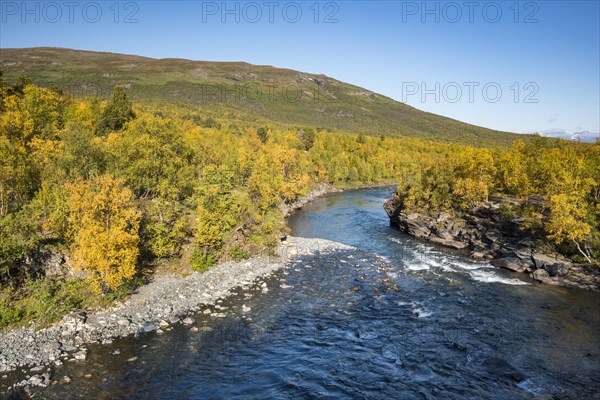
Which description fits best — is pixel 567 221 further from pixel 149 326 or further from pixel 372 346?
pixel 149 326

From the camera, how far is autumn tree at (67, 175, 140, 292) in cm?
3041

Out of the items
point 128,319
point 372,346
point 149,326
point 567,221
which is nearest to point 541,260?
point 567,221

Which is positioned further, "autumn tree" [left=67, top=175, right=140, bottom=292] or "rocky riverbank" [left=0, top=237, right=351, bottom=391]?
"autumn tree" [left=67, top=175, right=140, bottom=292]

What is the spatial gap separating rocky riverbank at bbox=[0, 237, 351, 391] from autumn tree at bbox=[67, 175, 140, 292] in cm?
289

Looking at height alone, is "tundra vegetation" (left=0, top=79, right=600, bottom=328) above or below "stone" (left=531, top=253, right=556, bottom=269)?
above

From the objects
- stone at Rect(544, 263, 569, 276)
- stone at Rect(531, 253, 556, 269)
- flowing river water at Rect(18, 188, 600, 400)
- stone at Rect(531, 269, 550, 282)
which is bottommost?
flowing river water at Rect(18, 188, 600, 400)

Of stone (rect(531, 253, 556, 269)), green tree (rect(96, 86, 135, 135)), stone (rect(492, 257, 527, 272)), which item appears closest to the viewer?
stone (rect(531, 253, 556, 269))

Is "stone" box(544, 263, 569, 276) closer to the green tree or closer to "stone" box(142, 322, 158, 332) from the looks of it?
"stone" box(142, 322, 158, 332)

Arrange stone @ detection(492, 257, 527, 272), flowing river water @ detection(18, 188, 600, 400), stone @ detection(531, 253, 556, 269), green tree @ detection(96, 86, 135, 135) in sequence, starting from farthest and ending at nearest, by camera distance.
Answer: green tree @ detection(96, 86, 135, 135) → stone @ detection(492, 257, 527, 272) → stone @ detection(531, 253, 556, 269) → flowing river water @ detection(18, 188, 600, 400)

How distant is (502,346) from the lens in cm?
2770

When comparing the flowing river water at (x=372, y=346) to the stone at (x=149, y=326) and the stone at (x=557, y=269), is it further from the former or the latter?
the stone at (x=557, y=269)

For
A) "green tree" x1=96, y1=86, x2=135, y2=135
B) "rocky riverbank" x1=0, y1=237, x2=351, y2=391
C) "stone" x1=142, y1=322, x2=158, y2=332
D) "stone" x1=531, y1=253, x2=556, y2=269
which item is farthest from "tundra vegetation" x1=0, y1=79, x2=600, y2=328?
"stone" x1=142, y1=322, x2=158, y2=332

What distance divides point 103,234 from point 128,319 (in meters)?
7.50

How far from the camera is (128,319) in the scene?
96.5 feet
